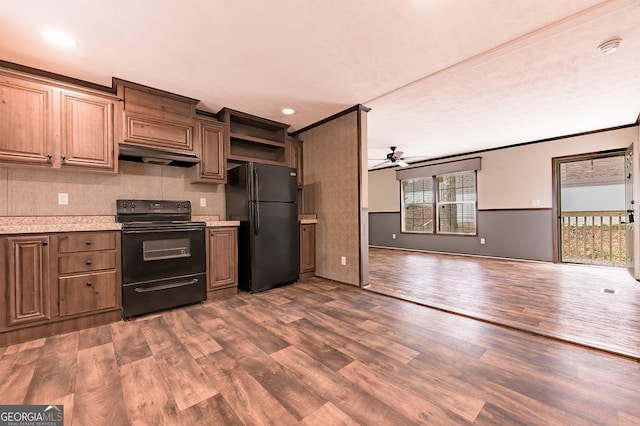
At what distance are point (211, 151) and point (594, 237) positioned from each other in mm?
6566

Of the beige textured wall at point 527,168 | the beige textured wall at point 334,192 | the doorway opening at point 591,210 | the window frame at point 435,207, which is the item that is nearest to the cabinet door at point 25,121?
the beige textured wall at point 334,192

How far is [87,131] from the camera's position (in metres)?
2.50

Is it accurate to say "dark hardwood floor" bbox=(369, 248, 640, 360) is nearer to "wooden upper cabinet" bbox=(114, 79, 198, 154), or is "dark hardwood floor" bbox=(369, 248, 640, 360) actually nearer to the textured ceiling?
the textured ceiling

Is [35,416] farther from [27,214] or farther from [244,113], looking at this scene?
[244,113]

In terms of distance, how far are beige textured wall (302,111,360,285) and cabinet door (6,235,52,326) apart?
2.82 m

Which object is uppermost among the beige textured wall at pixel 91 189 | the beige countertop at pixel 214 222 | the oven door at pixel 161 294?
the beige textured wall at pixel 91 189

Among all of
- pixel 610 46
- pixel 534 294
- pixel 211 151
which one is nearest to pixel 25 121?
pixel 211 151

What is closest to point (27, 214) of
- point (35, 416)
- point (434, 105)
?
point (35, 416)

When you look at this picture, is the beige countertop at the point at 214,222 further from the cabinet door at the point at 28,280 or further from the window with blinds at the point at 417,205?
the window with blinds at the point at 417,205

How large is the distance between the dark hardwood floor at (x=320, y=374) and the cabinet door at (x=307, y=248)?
151 centimetres

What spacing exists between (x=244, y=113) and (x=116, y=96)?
52.7 inches

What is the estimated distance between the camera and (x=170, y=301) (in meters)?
2.67

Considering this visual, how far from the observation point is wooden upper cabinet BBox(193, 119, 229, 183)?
3.15 metres

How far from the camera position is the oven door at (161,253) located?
2.47 metres
